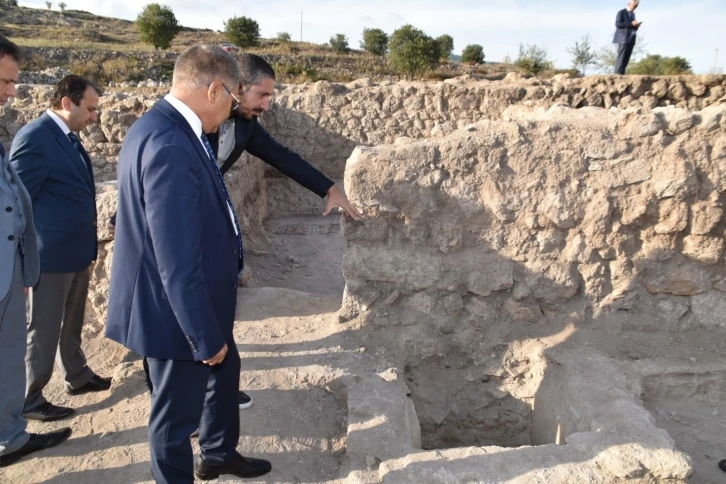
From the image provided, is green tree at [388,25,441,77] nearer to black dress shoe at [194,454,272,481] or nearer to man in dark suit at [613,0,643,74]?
man in dark suit at [613,0,643,74]

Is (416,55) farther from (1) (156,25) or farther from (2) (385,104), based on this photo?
(2) (385,104)

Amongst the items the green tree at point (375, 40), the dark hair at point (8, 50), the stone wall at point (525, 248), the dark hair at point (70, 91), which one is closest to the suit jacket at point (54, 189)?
the dark hair at point (70, 91)

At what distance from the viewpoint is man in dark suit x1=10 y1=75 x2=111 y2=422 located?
2.77m

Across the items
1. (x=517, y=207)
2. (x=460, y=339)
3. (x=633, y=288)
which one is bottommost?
(x=460, y=339)

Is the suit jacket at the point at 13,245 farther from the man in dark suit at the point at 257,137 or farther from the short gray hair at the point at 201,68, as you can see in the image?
the short gray hair at the point at 201,68

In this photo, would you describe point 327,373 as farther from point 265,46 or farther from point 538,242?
point 265,46

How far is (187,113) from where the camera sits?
76.5 inches

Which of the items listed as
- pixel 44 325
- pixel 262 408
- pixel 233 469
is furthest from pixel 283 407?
pixel 44 325

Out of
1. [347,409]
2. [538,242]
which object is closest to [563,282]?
[538,242]

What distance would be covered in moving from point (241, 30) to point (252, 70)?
26.4 m

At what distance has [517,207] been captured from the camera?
3.19 metres

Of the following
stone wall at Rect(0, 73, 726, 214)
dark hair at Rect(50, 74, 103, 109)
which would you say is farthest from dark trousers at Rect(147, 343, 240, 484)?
stone wall at Rect(0, 73, 726, 214)

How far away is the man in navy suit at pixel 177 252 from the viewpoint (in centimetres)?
178

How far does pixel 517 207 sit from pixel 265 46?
28666mm
